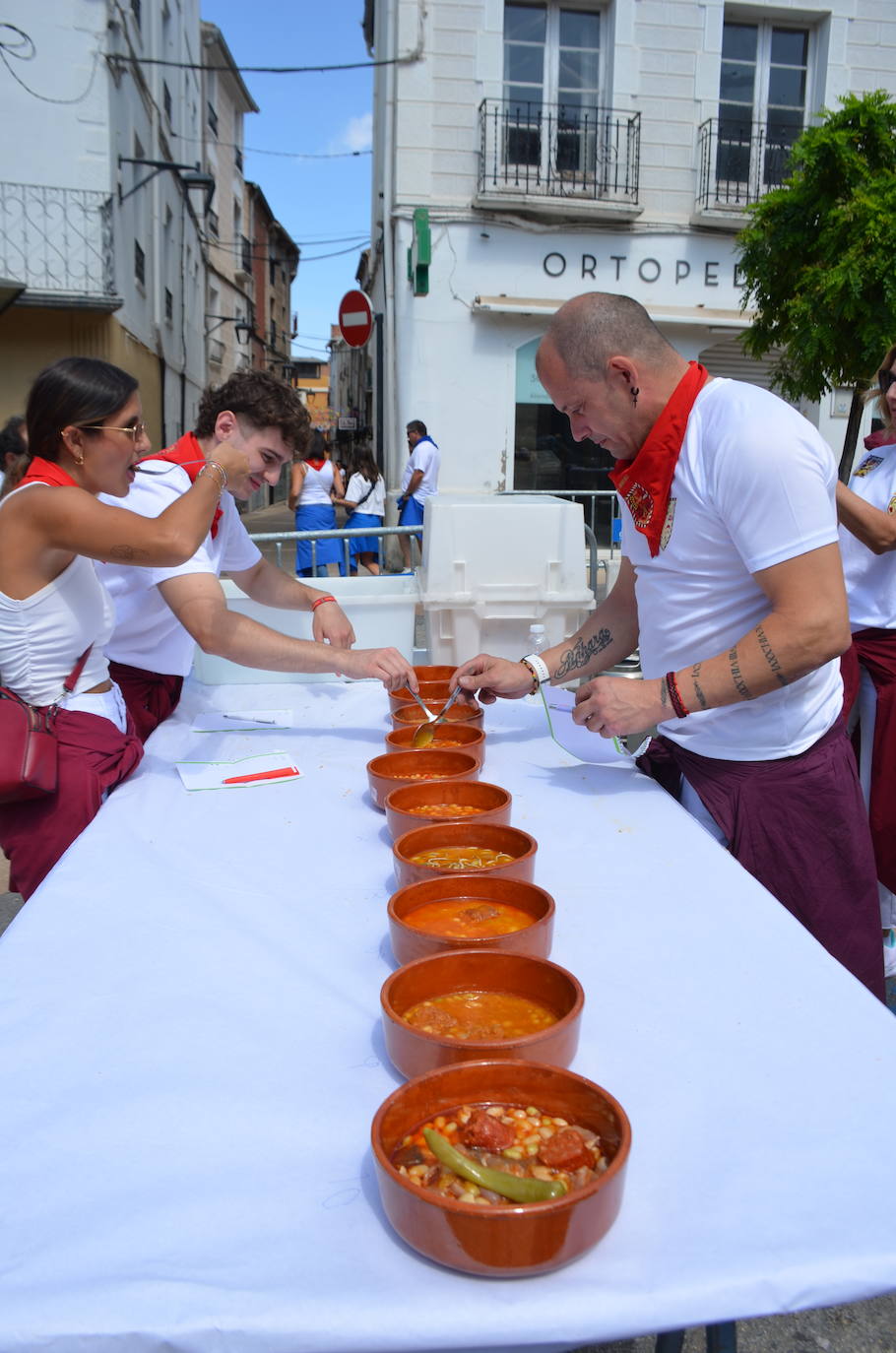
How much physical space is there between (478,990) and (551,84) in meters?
11.4

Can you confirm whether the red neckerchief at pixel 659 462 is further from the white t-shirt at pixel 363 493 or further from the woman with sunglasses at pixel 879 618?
the white t-shirt at pixel 363 493

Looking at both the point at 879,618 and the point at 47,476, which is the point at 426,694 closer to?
the point at 47,476

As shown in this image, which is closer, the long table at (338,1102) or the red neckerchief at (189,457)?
the long table at (338,1102)

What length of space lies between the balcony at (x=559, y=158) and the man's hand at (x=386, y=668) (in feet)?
29.8

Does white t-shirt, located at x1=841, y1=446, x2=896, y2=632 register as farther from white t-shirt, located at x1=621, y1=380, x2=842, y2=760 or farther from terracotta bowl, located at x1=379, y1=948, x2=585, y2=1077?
terracotta bowl, located at x1=379, y1=948, x2=585, y2=1077

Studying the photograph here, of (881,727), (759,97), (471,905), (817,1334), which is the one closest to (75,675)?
(471,905)

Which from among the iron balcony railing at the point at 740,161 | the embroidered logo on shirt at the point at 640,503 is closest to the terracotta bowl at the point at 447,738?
the embroidered logo on shirt at the point at 640,503

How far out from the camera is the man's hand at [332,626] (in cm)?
283

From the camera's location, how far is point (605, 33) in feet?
33.6

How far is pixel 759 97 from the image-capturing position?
10.6 meters

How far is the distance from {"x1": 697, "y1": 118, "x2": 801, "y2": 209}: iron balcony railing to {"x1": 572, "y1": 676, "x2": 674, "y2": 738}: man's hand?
404 inches

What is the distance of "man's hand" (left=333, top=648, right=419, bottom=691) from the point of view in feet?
7.75

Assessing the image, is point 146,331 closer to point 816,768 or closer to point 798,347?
point 798,347

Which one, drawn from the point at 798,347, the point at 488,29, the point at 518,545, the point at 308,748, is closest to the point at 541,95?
the point at 488,29
